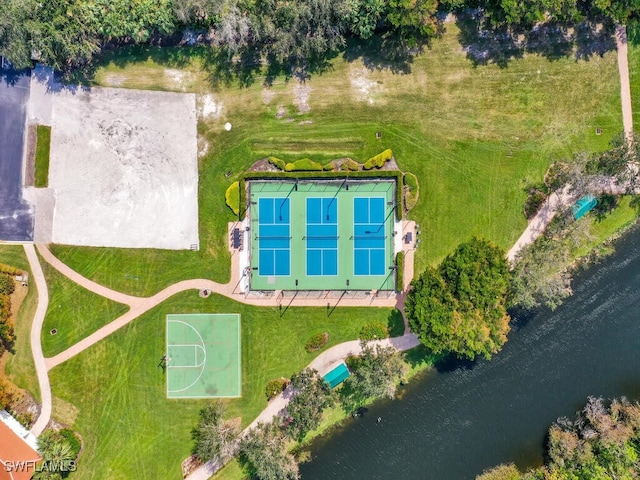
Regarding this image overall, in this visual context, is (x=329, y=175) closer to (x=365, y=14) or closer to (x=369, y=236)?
(x=369, y=236)

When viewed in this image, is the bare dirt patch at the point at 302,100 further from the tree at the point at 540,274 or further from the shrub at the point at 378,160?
the tree at the point at 540,274

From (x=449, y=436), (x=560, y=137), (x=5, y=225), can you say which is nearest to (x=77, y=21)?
(x=5, y=225)

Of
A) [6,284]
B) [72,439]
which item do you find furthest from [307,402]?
[6,284]

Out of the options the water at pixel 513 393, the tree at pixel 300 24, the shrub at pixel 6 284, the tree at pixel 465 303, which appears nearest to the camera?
the tree at pixel 465 303

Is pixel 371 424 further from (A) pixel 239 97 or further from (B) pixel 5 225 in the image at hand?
(B) pixel 5 225

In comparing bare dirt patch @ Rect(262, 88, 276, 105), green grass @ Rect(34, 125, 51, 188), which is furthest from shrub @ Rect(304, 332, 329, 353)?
green grass @ Rect(34, 125, 51, 188)

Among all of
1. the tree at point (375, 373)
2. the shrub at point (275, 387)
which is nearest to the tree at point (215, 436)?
the shrub at point (275, 387)
